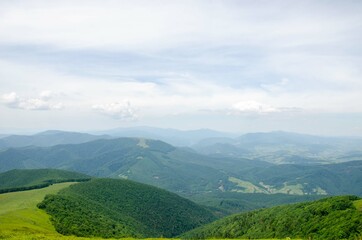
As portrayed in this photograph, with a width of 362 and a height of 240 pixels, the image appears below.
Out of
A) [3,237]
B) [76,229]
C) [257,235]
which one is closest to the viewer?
[3,237]

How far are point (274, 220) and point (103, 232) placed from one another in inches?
2465

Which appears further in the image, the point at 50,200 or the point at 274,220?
the point at 50,200

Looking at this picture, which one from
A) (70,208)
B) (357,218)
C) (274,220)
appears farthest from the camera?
(70,208)

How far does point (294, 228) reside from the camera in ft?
306

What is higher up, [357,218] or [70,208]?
[357,218]

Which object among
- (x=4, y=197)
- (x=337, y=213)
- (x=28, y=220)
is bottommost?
(x=4, y=197)

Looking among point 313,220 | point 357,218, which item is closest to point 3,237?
point 357,218

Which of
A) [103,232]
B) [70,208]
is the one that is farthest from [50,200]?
[103,232]

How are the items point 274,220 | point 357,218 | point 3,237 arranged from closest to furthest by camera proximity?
point 3,237 < point 357,218 < point 274,220

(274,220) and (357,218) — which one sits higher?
(357,218)

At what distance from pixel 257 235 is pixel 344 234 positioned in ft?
158

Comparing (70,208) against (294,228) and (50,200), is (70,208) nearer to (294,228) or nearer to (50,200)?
Result: (50,200)

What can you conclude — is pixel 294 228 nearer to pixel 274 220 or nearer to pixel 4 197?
pixel 274 220

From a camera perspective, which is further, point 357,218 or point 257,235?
point 257,235
